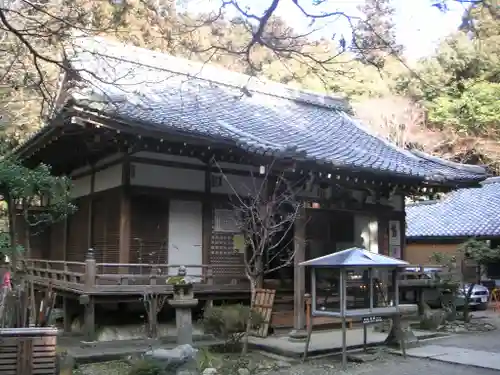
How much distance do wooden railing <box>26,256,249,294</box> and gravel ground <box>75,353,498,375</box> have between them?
1777mm

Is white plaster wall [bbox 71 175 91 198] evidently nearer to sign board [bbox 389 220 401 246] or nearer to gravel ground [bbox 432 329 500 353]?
sign board [bbox 389 220 401 246]

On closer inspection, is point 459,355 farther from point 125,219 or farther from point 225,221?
point 125,219

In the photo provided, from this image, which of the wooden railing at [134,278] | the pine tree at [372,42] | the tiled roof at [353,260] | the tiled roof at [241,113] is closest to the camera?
the pine tree at [372,42]

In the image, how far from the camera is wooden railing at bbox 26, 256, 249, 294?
10477 millimetres

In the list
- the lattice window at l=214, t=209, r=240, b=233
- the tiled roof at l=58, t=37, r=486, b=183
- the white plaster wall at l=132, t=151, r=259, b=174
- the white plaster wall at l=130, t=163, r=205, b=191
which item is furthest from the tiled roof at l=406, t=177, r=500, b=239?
the white plaster wall at l=130, t=163, r=205, b=191

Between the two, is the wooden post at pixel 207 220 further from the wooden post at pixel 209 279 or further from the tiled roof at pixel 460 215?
the tiled roof at pixel 460 215

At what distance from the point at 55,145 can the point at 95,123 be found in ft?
12.2

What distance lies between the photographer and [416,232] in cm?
2678

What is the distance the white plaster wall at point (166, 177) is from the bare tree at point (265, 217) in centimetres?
61

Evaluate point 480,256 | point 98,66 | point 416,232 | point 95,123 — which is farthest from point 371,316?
point 416,232

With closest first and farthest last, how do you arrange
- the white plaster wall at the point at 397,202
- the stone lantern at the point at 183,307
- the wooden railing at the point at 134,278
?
the stone lantern at the point at 183,307, the wooden railing at the point at 134,278, the white plaster wall at the point at 397,202

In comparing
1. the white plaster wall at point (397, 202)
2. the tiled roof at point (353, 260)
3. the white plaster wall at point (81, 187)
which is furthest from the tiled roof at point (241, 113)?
the white plaster wall at point (81, 187)

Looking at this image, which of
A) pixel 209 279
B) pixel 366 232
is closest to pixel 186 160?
pixel 209 279

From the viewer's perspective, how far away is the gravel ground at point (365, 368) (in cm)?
852
